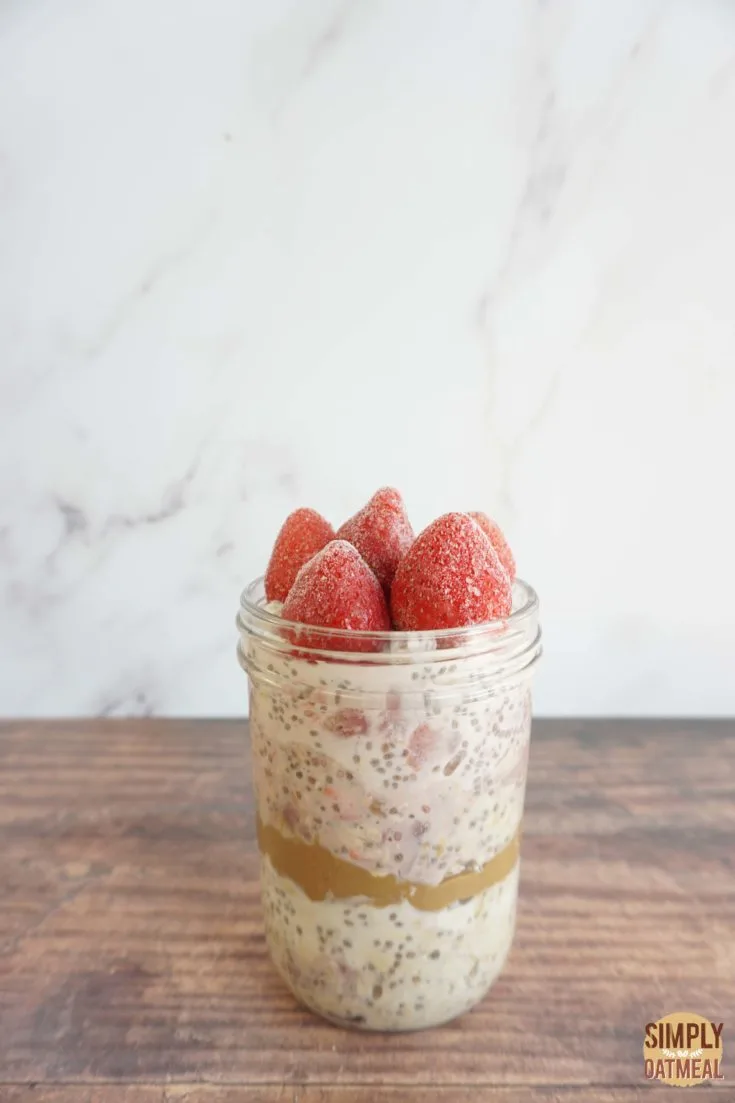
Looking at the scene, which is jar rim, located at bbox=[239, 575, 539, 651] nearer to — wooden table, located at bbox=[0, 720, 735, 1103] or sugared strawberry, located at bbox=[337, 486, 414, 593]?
sugared strawberry, located at bbox=[337, 486, 414, 593]

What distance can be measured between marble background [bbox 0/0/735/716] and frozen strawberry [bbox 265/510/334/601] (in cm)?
43

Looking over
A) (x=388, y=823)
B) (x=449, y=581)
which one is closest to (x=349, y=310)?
(x=449, y=581)

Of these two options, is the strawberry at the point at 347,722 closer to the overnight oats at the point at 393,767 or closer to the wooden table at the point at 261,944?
the overnight oats at the point at 393,767

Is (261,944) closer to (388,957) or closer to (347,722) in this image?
(388,957)

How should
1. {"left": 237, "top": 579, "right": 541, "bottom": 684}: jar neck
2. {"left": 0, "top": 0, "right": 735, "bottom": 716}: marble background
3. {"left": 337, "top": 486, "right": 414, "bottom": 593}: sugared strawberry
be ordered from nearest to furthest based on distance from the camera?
1. {"left": 237, "top": 579, "right": 541, "bottom": 684}: jar neck
2. {"left": 337, "top": 486, "right": 414, "bottom": 593}: sugared strawberry
3. {"left": 0, "top": 0, "right": 735, "bottom": 716}: marble background

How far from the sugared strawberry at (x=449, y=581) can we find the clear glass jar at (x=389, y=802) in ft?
0.05

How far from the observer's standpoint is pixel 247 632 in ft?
1.94

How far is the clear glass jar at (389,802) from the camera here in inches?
21.0

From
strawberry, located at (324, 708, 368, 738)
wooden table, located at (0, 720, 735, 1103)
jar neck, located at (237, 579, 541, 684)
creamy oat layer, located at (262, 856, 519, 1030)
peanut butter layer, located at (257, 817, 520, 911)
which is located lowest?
wooden table, located at (0, 720, 735, 1103)

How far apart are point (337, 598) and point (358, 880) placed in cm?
20

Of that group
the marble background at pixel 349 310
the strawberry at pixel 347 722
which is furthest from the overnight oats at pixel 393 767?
the marble background at pixel 349 310

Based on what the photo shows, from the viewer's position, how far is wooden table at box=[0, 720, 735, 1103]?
0.54m

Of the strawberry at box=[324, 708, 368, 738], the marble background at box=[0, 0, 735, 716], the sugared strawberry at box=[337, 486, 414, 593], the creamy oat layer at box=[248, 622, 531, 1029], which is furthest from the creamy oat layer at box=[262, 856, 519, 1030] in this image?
the marble background at box=[0, 0, 735, 716]

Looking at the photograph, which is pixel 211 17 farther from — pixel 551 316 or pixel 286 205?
pixel 551 316
